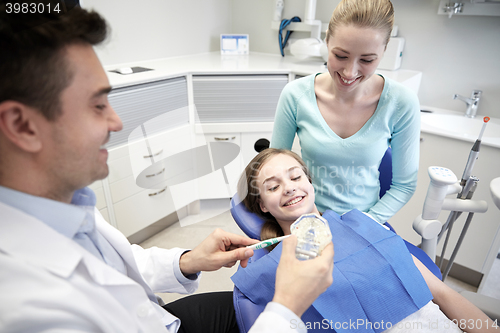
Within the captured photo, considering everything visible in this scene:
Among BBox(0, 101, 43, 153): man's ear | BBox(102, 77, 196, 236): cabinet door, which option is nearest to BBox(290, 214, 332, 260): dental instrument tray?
BBox(0, 101, 43, 153): man's ear

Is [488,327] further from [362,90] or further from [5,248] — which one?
[5,248]

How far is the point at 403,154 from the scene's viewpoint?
1294 mm

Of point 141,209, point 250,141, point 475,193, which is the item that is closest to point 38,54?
point 141,209

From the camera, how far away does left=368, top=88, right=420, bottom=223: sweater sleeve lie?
4.03ft

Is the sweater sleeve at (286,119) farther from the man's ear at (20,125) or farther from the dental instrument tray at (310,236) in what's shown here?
the man's ear at (20,125)

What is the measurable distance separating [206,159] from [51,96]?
1.46m

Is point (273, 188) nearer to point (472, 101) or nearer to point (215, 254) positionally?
point (215, 254)

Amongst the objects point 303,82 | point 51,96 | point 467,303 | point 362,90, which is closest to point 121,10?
point 303,82

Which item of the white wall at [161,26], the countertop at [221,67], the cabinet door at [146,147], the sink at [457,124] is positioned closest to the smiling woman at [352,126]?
the sink at [457,124]

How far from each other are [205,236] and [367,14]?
1907mm

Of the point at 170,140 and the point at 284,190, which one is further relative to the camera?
the point at 170,140

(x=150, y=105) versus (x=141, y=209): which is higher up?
(x=150, y=105)

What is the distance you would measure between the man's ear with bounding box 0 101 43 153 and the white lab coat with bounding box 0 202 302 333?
130mm

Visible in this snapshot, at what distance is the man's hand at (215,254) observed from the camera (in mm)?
931
